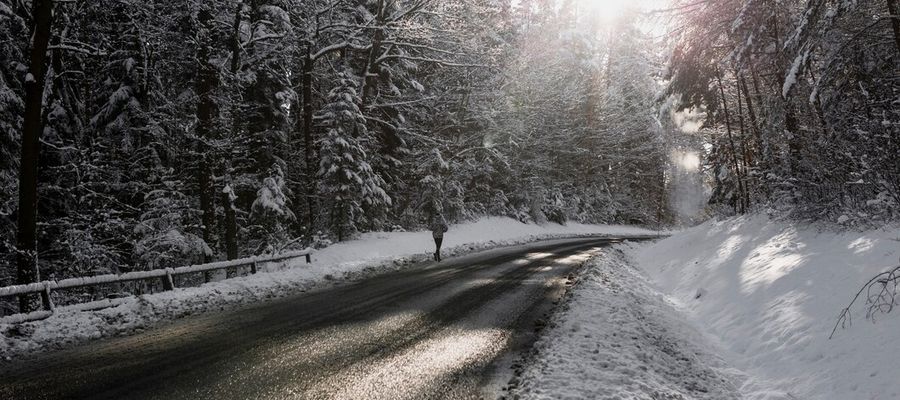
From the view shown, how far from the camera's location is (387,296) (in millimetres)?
9711

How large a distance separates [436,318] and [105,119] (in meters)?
15.6

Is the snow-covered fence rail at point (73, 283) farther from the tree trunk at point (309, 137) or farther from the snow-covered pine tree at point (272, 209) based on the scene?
the tree trunk at point (309, 137)

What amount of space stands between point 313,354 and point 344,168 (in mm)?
14329

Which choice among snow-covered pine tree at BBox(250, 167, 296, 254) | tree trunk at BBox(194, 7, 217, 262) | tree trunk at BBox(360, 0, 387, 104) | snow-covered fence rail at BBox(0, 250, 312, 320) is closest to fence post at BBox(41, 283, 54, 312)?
snow-covered fence rail at BBox(0, 250, 312, 320)

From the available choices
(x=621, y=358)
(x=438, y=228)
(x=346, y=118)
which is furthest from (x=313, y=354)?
(x=346, y=118)

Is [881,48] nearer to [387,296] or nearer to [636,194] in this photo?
[387,296]

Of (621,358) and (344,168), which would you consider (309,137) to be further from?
(621,358)

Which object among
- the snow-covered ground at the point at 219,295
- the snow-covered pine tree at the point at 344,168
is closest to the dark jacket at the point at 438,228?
the snow-covered ground at the point at 219,295

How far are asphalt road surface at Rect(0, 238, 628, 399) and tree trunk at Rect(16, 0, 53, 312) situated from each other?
5355 millimetres

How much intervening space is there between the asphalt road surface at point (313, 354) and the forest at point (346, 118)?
A: 238 inches

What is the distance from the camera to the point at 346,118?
19734mm

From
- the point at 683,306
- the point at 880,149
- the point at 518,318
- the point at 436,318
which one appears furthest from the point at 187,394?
the point at 880,149

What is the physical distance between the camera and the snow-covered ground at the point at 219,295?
23.0 ft

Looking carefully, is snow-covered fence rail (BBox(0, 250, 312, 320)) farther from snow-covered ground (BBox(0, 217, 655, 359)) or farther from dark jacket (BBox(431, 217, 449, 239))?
dark jacket (BBox(431, 217, 449, 239))
